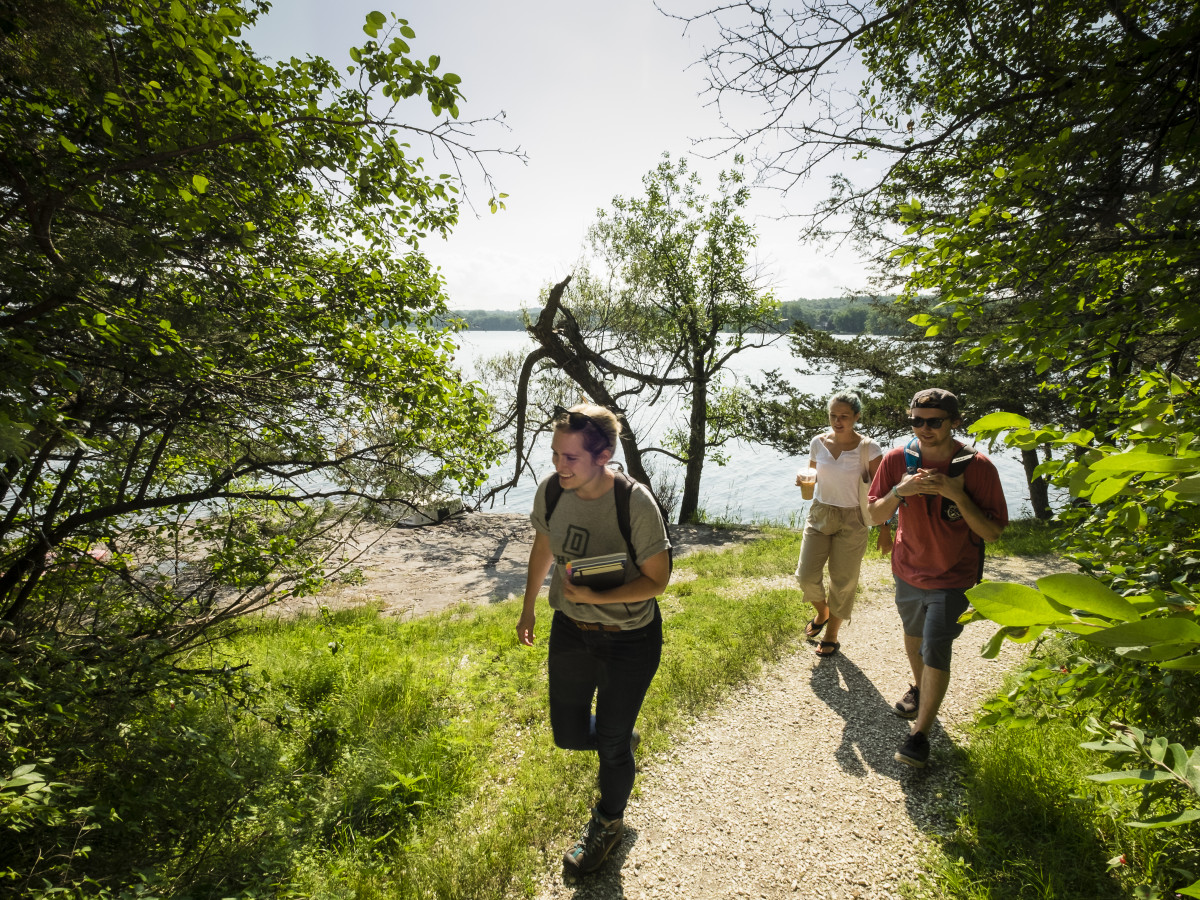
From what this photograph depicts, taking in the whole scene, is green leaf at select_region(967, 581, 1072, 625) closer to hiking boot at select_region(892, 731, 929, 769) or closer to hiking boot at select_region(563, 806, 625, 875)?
hiking boot at select_region(563, 806, 625, 875)

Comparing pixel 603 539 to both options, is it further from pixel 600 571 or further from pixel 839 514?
pixel 839 514

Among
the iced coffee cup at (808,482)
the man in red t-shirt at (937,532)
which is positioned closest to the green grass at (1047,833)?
the man in red t-shirt at (937,532)

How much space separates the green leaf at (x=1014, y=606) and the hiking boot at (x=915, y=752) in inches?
141

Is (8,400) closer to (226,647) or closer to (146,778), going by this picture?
(146,778)

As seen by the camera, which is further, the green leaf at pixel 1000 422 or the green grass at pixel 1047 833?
the green grass at pixel 1047 833

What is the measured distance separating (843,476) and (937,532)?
1.26 metres

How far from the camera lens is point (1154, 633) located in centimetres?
50

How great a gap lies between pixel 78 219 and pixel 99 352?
2.35 ft

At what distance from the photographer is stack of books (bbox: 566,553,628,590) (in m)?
2.51

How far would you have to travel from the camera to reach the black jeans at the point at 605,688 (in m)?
2.61

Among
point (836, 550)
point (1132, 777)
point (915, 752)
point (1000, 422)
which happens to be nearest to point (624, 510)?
point (1000, 422)

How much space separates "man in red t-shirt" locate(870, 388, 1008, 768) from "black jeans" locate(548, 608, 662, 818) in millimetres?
1850

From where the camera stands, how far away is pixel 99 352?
303 cm

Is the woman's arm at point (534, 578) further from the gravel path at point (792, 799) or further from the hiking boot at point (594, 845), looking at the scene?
the gravel path at point (792, 799)
